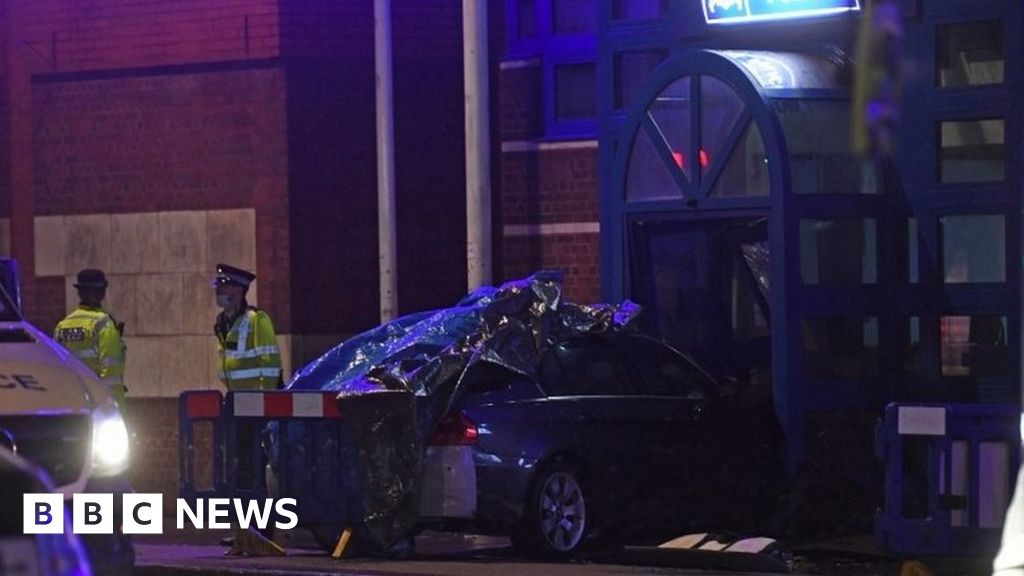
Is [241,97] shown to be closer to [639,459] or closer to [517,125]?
[517,125]

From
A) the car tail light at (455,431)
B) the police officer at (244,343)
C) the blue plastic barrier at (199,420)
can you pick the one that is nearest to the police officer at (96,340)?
the police officer at (244,343)

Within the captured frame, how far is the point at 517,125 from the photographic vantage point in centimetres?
1912

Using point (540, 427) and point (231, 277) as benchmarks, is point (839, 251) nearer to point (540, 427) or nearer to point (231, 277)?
point (540, 427)

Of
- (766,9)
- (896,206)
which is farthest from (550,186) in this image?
(896,206)

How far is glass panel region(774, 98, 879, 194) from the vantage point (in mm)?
15320

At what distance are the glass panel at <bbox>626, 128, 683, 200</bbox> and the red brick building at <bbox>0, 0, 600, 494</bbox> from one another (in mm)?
2373

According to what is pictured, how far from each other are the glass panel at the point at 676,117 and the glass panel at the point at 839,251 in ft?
3.46

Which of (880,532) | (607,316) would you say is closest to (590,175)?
(607,316)


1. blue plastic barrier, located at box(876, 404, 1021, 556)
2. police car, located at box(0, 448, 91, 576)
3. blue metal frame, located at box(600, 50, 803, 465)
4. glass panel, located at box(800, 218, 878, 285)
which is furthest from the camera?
glass panel, located at box(800, 218, 878, 285)

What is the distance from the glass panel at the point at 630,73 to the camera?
17.4m

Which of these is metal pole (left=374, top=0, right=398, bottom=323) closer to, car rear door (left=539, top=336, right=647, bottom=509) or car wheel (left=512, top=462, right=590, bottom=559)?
car rear door (left=539, top=336, right=647, bottom=509)

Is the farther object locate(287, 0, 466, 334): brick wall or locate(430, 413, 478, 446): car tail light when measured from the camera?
locate(287, 0, 466, 334): brick wall

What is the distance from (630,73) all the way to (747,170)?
221 centimetres

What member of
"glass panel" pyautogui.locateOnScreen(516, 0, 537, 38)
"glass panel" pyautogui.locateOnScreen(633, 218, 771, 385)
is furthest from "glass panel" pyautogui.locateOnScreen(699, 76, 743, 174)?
"glass panel" pyautogui.locateOnScreen(516, 0, 537, 38)
